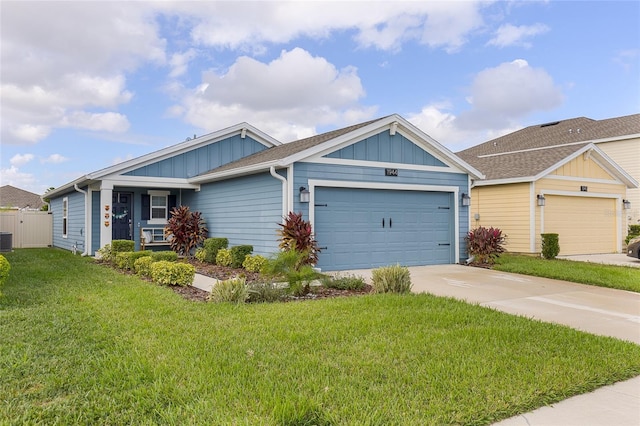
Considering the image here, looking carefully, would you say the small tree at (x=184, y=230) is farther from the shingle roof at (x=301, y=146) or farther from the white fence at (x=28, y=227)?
the white fence at (x=28, y=227)

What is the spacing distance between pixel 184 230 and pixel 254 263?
3.85m

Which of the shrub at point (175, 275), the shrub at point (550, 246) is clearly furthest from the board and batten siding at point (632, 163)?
the shrub at point (175, 275)

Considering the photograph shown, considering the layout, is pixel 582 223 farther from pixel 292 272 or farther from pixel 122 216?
pixel 122 216

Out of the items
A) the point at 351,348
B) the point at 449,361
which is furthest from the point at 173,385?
the point at 449,361

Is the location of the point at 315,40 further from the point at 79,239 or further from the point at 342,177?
the point at 79,239

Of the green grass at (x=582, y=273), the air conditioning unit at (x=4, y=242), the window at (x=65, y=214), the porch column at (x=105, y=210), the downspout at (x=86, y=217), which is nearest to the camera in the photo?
the green grass at (x=582, y=273)

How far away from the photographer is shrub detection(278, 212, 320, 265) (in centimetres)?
946

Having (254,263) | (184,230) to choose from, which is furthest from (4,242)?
(254,263)

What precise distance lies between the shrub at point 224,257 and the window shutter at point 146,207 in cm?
457

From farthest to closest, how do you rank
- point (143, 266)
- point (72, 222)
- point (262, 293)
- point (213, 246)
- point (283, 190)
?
point (72, 222), point (213, 246), point (283, 190), point (143, 266), point (262, 293)

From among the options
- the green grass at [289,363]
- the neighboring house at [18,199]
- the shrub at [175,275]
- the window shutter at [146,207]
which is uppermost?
the neighboring house at [18,199]

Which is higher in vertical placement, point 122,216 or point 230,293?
point 122,216

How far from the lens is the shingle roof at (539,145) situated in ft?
51.5

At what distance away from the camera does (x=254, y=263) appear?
1035cm
